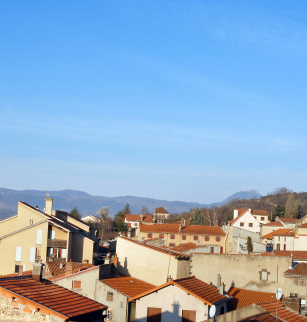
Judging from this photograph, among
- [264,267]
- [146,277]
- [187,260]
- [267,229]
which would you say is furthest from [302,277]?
[267,229]

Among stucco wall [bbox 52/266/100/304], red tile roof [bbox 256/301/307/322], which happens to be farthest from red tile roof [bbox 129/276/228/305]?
stucco wall [bbox 52/266/100/304]

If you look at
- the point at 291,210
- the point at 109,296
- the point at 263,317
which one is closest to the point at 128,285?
the point at 109,296

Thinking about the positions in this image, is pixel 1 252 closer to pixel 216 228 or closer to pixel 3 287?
pixel 3 287

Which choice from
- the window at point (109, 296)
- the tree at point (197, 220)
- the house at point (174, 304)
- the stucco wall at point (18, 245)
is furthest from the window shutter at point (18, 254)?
the tree at point (197, 220)

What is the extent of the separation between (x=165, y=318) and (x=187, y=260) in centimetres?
912

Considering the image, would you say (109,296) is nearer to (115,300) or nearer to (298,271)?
(115,300)

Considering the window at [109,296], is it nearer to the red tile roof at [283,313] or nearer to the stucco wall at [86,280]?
the stucco wall at [86,280]

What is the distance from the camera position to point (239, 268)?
34.9 m

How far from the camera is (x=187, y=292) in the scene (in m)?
25.5

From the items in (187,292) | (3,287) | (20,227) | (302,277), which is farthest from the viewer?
(20,227)

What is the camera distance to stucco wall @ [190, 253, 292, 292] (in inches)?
1352

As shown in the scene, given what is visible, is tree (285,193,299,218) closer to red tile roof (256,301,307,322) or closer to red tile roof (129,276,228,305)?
red tile roof (129,276,228,305)

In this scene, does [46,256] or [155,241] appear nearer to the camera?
[46,256]

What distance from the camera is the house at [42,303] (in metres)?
14.8
